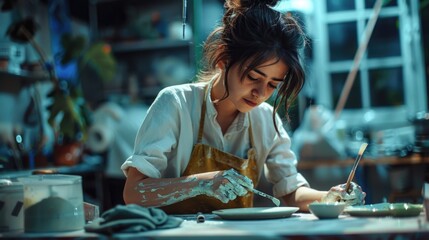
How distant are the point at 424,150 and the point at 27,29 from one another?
3.18 m

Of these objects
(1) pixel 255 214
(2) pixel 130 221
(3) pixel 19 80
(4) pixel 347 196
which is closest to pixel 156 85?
(3) pixel 19 80

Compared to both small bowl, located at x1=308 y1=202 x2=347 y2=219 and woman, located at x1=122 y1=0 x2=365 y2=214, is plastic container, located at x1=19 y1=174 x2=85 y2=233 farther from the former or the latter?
small bowl, located at x1=308 y1=202 x2=347 y2=219

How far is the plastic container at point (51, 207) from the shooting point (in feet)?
5.11

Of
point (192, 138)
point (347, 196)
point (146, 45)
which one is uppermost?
point (146, 45)

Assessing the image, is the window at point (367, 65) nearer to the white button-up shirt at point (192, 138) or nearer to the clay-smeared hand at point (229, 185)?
the white button-up shirt at point (192, 138)

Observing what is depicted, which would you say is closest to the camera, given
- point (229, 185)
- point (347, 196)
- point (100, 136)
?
point (229, 185)

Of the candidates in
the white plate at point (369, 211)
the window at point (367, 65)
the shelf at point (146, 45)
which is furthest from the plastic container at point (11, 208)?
the window at point (367, 65)

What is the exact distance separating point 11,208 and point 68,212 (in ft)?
0.63

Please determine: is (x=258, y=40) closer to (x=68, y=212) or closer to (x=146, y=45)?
(x=68, y=212)

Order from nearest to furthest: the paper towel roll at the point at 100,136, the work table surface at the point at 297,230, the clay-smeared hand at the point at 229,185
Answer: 1. the work table surface at the point at 297,230
2. the clay-smeared hand at the point at 229,185
3. the paper towel roll at the point at 100,136

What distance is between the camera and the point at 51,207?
1.57 m

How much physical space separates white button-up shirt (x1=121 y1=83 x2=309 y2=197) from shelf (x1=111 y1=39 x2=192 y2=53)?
14.4 feet

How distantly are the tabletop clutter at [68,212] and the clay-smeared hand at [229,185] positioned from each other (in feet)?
0.55

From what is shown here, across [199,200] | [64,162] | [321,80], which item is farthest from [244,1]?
[321,80]
